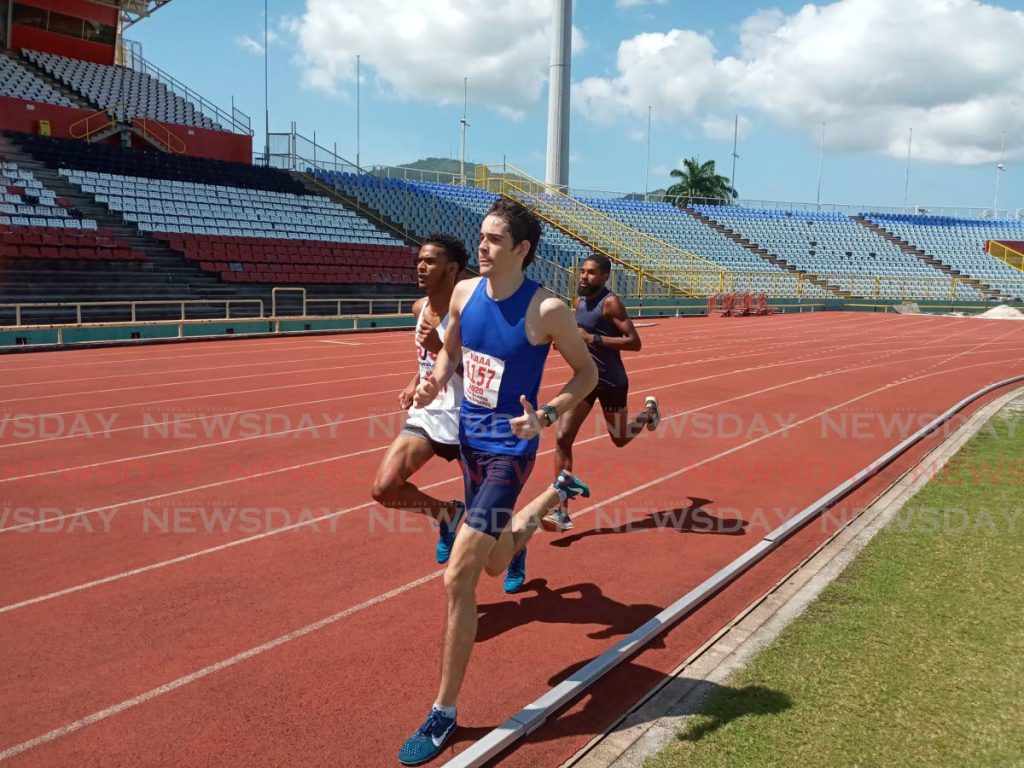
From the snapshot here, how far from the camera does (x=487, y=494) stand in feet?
11.1

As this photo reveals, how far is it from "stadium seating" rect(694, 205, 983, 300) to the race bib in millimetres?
44761

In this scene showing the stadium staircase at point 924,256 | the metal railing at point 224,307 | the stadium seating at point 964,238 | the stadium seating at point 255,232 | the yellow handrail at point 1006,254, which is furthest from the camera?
the yellow handrail at point 1006,254

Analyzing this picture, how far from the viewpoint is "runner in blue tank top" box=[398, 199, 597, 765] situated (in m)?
3.28

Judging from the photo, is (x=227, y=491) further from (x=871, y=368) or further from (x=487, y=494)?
(x=871, y=368)

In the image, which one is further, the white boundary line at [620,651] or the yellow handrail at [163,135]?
the yellow handrail at [163,135]

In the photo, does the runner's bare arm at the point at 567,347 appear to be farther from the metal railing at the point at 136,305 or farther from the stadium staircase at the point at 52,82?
the stadium staircase at the point at 52,82

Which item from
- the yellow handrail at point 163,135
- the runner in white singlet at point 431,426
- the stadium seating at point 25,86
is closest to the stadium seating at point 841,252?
the yellow handrail at point 163,135

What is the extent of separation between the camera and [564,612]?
4504 mm

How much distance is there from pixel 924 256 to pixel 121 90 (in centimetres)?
4918

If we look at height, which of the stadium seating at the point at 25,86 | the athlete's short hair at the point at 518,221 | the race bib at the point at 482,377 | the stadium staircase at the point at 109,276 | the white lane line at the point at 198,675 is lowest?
the white lane line at the point at 198,675

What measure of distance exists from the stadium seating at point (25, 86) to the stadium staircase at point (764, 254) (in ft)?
120

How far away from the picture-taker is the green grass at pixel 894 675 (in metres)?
3.03

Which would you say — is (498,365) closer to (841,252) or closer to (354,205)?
(354,205)

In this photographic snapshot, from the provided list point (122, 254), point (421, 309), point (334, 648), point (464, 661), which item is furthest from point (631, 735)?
point (122, 254)
